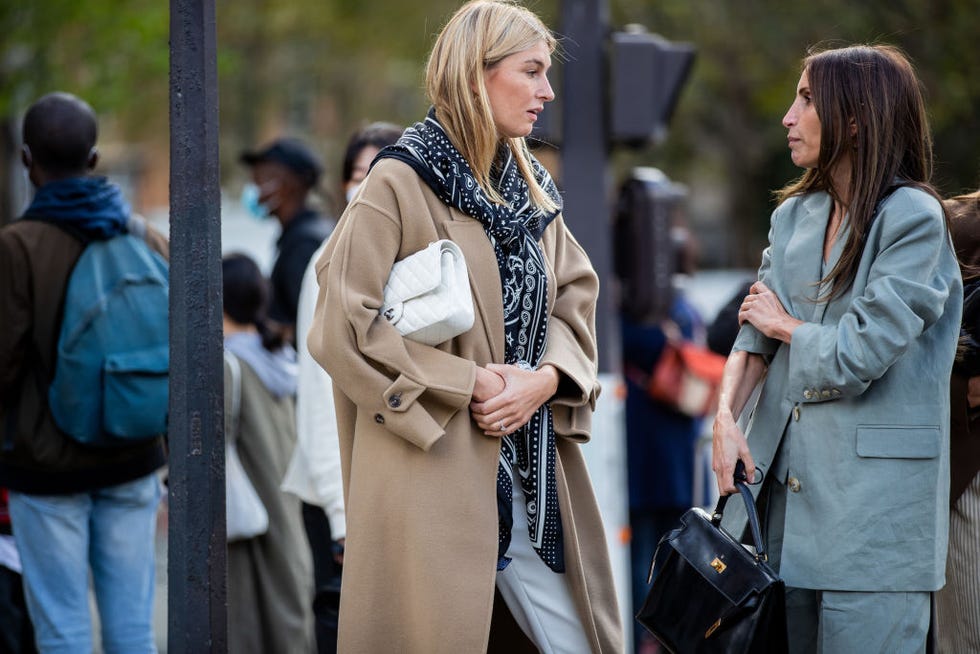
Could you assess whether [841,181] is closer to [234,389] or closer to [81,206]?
[81,206]

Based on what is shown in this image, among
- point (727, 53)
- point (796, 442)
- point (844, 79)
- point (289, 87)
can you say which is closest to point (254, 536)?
point (796, 442)

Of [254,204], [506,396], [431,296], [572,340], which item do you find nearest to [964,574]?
[572,340]

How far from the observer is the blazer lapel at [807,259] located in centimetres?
343

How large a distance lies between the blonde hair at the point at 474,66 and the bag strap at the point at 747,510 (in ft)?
3.06

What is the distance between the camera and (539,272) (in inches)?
136

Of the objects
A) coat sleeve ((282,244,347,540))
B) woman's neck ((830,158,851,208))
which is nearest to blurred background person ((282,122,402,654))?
coat sleeve ((282,244,347,540))

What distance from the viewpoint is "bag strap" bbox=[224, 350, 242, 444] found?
5.43m

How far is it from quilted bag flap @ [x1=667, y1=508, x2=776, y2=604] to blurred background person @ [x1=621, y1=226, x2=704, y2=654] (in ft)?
13.1

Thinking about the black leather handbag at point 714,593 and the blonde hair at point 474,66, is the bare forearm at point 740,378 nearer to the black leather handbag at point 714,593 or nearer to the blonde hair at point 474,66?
the black leather handbag at point 714,593

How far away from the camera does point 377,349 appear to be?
125 inches

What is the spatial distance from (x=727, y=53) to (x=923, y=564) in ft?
66.0

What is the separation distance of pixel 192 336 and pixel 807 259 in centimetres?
157

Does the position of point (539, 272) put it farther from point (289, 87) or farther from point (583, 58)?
point (289, 87)

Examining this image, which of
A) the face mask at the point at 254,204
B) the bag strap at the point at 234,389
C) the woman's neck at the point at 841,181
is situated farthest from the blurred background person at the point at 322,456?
the face mask at the point at 254,204
